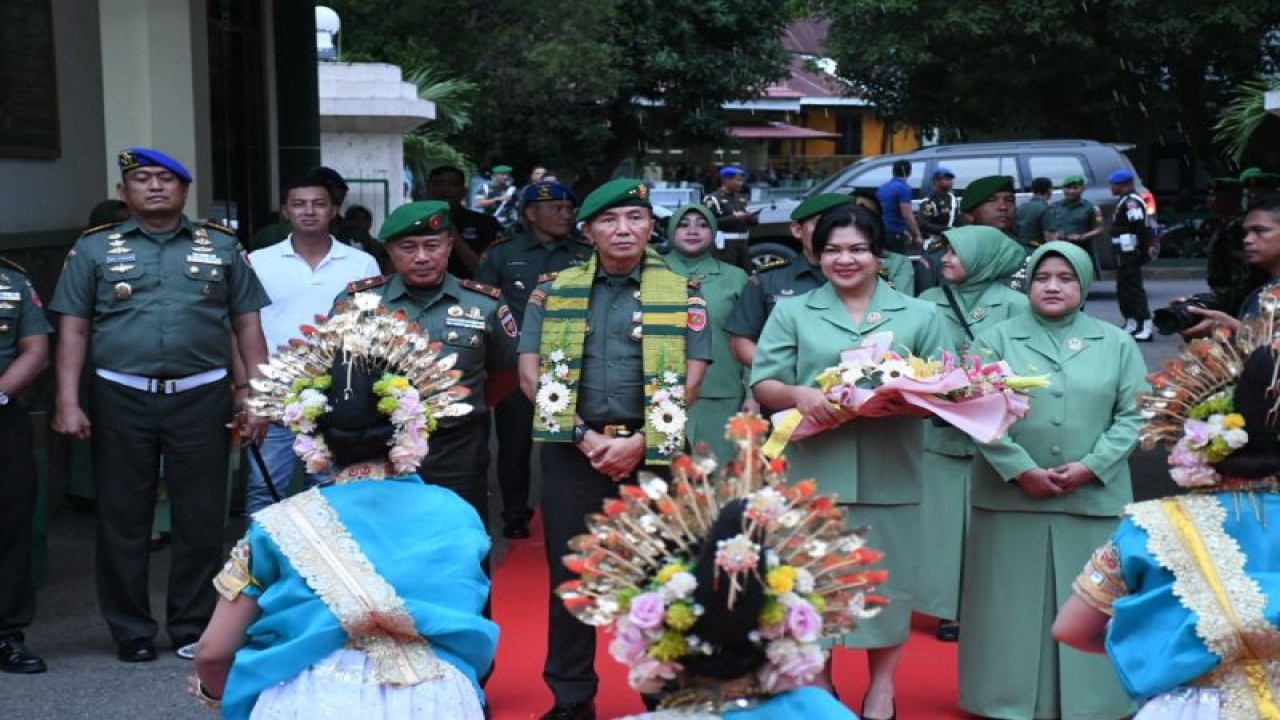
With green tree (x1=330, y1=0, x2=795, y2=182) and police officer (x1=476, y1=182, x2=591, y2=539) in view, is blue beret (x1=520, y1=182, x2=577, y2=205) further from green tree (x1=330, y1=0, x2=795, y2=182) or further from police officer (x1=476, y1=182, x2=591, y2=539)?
green tree (x1=330, y1=0, x2=795, y2=182)

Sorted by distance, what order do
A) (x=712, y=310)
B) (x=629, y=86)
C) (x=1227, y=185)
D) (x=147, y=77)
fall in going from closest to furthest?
(x=712, y=310) → (x=147, y=77) → (x=1227, y=185) → (x=629, y=86)

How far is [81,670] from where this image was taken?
6355 millimetres

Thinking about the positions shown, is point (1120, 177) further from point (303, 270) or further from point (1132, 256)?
point (303, 270)

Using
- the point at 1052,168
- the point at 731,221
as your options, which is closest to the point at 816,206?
the point at 731,221

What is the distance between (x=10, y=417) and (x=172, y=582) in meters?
0.92

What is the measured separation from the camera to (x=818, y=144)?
2147 inches

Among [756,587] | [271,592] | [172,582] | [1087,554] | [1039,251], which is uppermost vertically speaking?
[1039,251]

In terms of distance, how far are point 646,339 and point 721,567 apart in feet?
9.42

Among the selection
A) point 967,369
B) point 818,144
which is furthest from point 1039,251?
point 818,144

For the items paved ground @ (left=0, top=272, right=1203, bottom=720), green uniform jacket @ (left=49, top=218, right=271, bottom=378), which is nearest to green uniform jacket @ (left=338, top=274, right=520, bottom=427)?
green uniform jacket @ (left=49, top=218, right=271, bottom=378)

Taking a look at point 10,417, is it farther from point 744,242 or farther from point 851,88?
point 851,88

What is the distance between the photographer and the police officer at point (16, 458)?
625cm

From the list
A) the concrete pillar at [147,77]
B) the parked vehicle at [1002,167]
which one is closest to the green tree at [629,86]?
the parked vehicle at [1002,167]

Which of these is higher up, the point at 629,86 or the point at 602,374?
the point at 629,86
